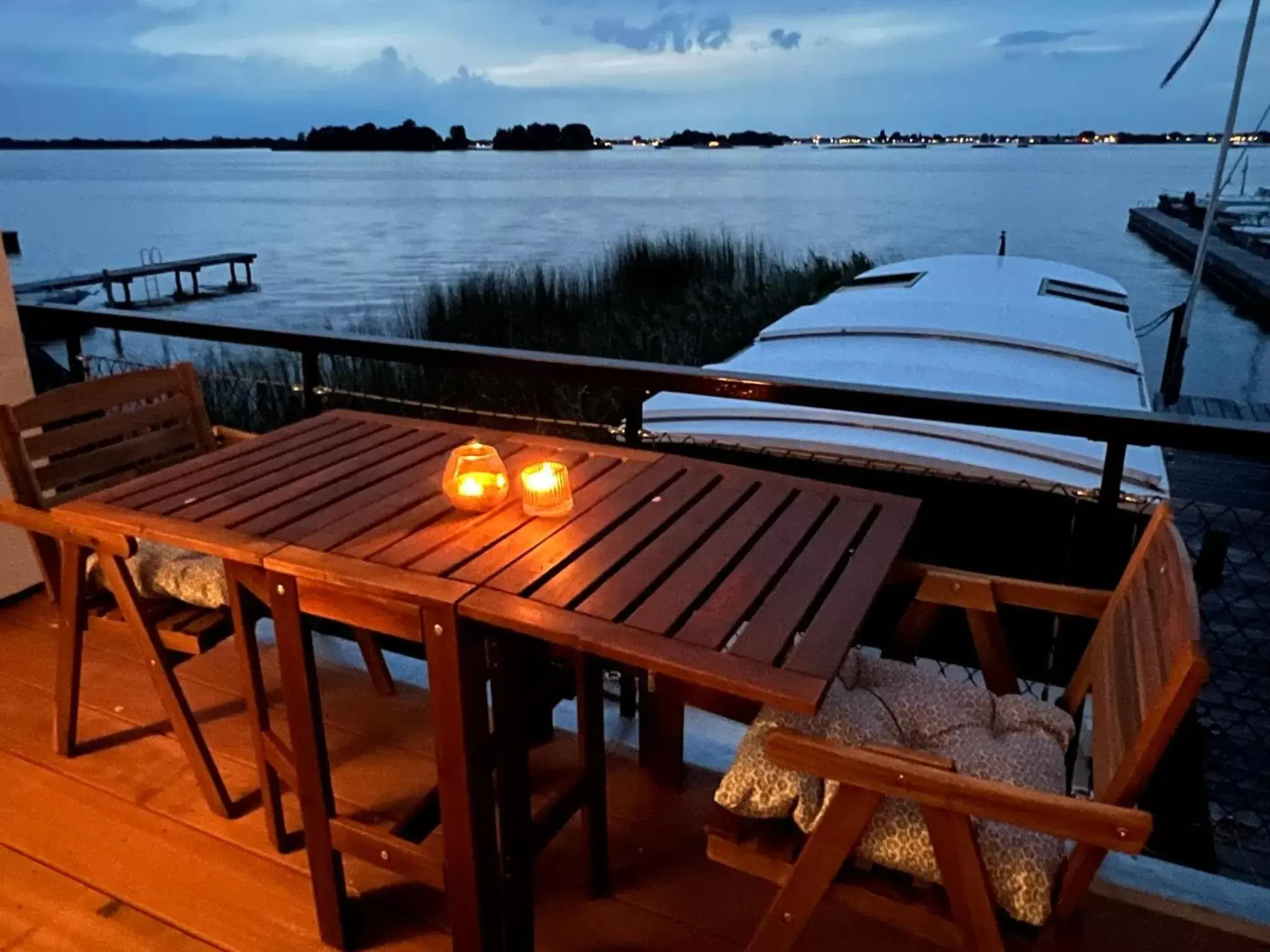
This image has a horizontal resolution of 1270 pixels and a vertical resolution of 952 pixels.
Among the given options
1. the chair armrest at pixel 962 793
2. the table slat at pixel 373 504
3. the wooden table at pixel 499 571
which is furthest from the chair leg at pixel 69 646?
the chair armrest at pixel 962 793

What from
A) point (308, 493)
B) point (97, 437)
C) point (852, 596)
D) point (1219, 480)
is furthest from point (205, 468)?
point (1219, 480)

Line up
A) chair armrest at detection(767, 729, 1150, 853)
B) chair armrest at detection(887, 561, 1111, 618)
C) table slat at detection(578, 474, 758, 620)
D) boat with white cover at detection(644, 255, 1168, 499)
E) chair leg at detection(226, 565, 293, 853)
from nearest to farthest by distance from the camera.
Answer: chair armrest at detection(767, 729, 1150, 853) < table slat at detection(578, 474, 758, 620) < chair armrest at detection(887, 561, 1111, 618) < chair leg at detection(226, 565, 293, 853) < boat with white cover at detection(644, 255, 1168, 499)

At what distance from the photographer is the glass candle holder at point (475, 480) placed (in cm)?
170

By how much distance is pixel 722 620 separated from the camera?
136cm

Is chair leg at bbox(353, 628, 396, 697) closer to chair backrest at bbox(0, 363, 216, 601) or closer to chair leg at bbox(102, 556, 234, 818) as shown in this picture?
chair leg at bbox(102, 556, 234, 818)

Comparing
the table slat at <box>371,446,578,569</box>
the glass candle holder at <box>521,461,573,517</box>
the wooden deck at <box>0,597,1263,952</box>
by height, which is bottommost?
the wooden deck at <box>0,597,1263,952</box>

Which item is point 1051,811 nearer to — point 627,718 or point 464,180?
point 627,718

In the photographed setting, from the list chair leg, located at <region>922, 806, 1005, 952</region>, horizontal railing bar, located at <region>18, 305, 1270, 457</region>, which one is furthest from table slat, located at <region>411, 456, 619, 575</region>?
chair leg, located at <region>922, 806, 1005, 952</region>

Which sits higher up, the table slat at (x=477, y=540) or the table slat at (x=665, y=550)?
the table slat at (x=477, y=540)

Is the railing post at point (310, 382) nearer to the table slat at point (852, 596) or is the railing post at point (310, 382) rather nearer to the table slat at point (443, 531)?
the table slat at point (443, 531)

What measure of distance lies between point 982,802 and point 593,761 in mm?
877

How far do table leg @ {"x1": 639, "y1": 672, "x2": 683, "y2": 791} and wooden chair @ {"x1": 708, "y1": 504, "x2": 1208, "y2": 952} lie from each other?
0.73m

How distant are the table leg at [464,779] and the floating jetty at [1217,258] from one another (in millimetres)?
20798

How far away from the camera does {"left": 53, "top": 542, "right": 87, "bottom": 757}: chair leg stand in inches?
82.4
